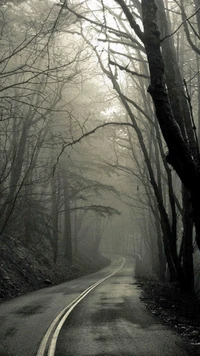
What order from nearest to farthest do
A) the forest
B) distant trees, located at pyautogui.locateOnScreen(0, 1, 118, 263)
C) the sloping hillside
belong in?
the forest < distant trees, located at pyautogui.locateOnScreen(0, 1, 118, 263) < the sloping hillside

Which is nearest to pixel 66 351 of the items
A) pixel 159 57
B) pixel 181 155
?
pixel 181 155

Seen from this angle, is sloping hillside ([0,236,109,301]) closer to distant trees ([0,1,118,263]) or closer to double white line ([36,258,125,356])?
distant trees ([0,1,118,263])

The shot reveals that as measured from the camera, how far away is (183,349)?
6820 mm

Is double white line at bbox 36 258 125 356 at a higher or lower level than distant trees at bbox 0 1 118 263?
lower

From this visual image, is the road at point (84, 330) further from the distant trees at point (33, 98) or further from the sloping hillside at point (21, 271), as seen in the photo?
the distant trees at point (33, 98)

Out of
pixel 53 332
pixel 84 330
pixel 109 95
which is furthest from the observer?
pixel 109 95

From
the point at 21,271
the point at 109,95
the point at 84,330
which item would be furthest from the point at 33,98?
the point at 84,330

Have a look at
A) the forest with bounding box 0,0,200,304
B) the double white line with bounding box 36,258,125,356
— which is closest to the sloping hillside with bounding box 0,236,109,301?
the forest with bounding box 0,0,200,304

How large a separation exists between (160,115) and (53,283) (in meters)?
15.4

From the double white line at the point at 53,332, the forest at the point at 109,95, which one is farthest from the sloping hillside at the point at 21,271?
the double white line at the point at 53,332

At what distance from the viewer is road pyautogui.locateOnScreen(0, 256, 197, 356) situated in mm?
6820

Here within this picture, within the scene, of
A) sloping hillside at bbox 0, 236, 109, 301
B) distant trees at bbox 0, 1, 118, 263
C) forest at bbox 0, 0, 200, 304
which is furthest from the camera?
sloping hillside at bbox 0, 236, 109, 301

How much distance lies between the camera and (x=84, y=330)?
8.45 meters

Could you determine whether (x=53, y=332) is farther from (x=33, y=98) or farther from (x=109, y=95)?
(x=33, y=98)
